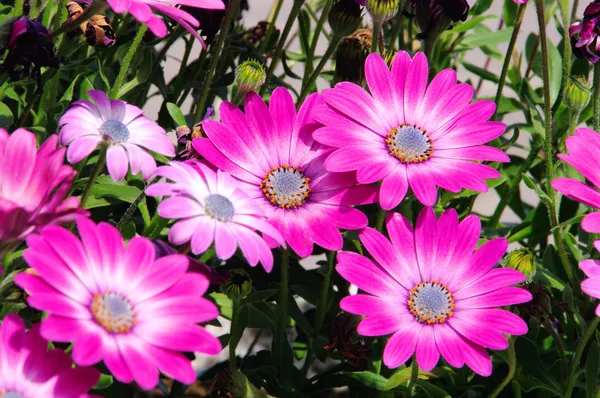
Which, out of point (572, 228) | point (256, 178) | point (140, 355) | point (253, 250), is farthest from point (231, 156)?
point (572, 228)

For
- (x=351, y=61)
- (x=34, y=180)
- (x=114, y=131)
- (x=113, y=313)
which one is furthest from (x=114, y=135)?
(x=351, y=61)

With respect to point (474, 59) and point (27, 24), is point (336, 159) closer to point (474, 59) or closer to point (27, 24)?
point (27, 24)

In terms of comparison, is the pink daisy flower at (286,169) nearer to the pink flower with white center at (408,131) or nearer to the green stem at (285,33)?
the pink flower with white center at (408,131)

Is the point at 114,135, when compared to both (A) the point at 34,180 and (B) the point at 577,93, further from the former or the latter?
(B) the point at 577,93

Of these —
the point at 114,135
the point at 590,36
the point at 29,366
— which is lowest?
the point at 29,366

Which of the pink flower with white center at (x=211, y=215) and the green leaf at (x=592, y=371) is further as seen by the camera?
the green leaf at (x=592, y=371)

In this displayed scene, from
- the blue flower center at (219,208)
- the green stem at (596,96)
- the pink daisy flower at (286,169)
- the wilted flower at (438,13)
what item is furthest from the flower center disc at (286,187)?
the green stem at (596,96)
